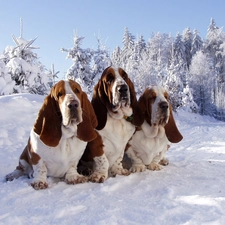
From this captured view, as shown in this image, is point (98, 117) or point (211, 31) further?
point (211, 31)

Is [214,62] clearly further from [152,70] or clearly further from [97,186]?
[97,186]

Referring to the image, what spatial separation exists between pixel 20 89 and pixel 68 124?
31.0ft

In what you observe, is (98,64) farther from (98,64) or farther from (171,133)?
(171,133)

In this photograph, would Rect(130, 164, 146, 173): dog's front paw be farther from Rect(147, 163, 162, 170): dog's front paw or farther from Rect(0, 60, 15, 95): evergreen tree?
Rect(0, 60, 15, 95): evergreen tree

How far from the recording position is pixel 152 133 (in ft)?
10.4

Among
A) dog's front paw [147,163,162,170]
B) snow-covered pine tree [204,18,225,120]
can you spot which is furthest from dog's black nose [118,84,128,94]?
snow-covered pine tree [204,18,225,120]

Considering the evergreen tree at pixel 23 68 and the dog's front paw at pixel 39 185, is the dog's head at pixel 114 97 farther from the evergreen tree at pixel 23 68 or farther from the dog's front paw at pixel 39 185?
the evergreen tree at pixel 23 68

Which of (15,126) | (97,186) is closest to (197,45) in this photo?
(15,126)

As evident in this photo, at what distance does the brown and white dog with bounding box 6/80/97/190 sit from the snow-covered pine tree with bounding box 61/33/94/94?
14350mm

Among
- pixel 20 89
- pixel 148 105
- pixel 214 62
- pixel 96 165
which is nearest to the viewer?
pixel 96 165

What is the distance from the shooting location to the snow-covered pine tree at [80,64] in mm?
17094

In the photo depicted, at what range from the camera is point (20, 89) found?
11.3 meters

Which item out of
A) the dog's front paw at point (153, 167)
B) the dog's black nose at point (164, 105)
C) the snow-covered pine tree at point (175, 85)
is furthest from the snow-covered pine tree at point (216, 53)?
the dog's black nose at point (164, 105)

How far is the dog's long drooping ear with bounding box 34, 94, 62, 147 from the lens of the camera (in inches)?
99.2
